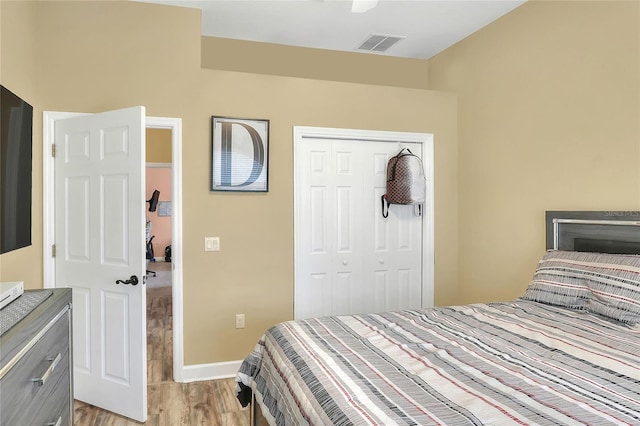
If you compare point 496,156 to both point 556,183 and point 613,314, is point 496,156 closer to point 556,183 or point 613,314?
point 556,183

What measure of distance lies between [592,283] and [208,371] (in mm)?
2615

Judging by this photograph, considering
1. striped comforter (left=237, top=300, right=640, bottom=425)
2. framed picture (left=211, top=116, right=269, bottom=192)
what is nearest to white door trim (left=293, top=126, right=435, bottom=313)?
framed picture (left=211, top=116, right=269, bottom=192)

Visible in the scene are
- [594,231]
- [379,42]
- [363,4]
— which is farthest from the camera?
[379,42]

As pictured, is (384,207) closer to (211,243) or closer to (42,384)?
(211,243)

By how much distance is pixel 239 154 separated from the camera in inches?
132

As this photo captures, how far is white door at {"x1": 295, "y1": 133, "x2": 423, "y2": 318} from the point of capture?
3.60m

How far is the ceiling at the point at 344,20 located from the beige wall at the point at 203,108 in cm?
36

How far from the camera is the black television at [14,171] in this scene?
6.18 feet

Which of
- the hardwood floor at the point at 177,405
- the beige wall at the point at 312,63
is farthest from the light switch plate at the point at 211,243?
the beige wall at the point at 312,63

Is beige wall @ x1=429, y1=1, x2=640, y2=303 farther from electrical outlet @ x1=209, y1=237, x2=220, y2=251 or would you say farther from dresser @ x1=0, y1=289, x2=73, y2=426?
dresser @ x1=0, y1=289, x2=73, y2=426

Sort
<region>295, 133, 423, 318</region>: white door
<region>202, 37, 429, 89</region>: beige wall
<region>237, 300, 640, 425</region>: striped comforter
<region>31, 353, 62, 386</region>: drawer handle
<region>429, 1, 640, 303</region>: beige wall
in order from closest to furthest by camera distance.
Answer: <region>237, 300, 640, 425</region>: striped comforter
<region>31, 353, 62, 386</region>: drawer handle
<region>429, 1, 640, 303</region>: beige wall
<region>295, 133, 423, 318</region>: white door
<region>202, 37, 429, 89</region>: beige wall

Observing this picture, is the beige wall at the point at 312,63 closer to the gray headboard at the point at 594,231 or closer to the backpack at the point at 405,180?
the backpack at the point at 405,180

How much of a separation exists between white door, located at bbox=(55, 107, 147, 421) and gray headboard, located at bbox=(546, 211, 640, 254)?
2.67 metres

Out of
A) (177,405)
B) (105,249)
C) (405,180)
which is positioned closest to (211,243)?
(105,249)
